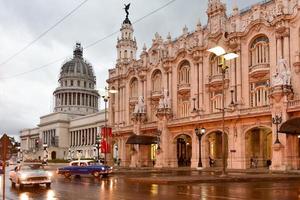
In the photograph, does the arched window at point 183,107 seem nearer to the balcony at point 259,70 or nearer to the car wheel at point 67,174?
the balcony at point 259,70

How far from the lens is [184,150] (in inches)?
2638

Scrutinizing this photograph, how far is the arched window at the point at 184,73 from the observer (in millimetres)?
59594

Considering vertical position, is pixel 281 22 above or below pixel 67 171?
above

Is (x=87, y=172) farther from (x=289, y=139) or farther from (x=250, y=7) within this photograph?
(x=250, y=7)

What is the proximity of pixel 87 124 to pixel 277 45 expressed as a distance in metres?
81.4

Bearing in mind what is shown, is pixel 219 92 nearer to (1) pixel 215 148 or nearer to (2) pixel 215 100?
(2) pixel 215 100

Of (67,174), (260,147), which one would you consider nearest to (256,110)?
(260,147)

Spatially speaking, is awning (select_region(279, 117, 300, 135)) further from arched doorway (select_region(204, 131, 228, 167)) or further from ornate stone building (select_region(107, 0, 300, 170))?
arched doorway (select_region(204, 131, 228, 167))

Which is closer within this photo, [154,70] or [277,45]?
[277,45]

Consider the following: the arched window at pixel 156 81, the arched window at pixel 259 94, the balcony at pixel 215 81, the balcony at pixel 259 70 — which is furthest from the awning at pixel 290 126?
the arched window at pixel 156 81

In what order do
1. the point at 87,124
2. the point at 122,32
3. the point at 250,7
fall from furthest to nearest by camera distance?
the point at 87,124 < the point at 122,32 < the point at 250,7

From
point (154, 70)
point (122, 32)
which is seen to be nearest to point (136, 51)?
point (122, 32)

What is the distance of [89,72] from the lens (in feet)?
505

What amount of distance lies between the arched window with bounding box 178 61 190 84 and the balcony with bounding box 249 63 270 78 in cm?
1193
